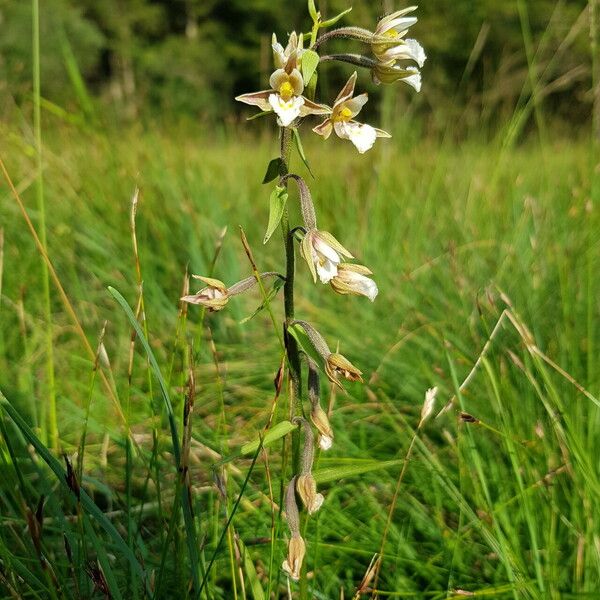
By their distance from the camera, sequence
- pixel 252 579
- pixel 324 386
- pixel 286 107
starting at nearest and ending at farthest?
pixel 286 107 → pixel 252 579 → pixel 324 386

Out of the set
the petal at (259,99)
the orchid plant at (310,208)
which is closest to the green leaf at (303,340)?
the orchid plant at (310,208)

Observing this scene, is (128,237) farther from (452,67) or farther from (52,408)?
(452,67)

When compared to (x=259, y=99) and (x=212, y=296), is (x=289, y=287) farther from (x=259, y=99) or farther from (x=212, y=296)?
(x=259, y=99)

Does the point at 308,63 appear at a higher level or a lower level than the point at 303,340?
higher

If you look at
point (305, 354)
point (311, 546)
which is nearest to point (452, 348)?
point (311, 546)

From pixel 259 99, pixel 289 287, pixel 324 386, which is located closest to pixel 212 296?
pixel 289 287

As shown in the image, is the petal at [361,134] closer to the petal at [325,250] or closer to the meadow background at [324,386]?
the petal at [325,250]

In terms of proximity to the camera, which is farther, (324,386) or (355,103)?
(324,386)

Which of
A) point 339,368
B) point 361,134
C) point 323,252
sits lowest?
point 339,368
